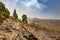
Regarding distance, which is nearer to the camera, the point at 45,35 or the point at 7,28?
the point at 7,28

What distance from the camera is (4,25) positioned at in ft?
207

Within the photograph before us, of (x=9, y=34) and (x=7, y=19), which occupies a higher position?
(x=7, y=19)

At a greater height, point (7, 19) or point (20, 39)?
point (7, 19)

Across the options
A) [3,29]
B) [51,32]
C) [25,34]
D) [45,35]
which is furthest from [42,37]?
[3,29]

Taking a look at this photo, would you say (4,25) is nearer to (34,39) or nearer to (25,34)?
(25,34)

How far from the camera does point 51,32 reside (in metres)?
99.3

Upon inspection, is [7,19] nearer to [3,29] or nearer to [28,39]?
[3,29]

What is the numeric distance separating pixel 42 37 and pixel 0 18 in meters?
30.2

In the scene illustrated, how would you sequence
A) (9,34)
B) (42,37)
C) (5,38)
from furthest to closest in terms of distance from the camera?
(42,37) → (9,34) → (5,38)

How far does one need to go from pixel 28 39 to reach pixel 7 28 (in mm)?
13262

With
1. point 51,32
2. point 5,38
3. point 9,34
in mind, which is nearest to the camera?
point 5,38

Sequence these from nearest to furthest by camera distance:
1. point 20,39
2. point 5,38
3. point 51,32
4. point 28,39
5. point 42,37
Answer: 1. point 5,38
2. point 20,39
3. point 28,39
4. point 42,37
5. point 51,32

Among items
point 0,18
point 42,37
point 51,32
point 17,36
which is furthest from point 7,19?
point 51,32

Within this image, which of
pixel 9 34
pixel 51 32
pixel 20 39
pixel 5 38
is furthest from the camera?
pixel 51 32
